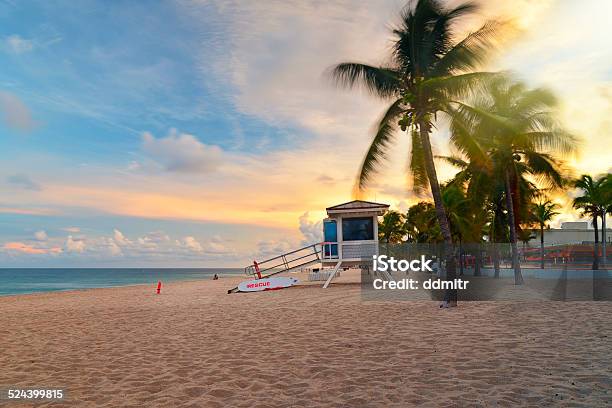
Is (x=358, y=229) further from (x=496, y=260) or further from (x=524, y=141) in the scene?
(x=496, y=260)

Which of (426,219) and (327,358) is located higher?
(426,219)

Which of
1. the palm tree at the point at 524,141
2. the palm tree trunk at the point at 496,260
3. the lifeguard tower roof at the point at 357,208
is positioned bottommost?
the palm tree trunk at the point at 496,260

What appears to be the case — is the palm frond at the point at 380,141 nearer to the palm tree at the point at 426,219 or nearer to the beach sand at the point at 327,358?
the beach sand at the point at 327,358

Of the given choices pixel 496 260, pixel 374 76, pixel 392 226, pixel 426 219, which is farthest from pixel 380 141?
pixel 392 226

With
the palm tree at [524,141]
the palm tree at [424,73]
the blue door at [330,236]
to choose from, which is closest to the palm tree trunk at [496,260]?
the palm tree at [524,141]

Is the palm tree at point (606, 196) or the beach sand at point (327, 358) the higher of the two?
the palm tree at point (606, 196)

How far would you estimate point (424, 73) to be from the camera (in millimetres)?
16406

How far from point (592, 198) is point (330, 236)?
33565 mm

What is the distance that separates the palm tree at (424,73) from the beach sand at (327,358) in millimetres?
5515

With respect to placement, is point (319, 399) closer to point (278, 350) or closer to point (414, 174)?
point (278, 350)

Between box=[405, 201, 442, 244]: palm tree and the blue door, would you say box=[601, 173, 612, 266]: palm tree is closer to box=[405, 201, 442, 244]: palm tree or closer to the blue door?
box=[405, 201, 442, 244]: palm tree

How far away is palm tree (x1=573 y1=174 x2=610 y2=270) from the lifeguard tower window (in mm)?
29550

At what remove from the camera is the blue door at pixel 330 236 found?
24.6 meters

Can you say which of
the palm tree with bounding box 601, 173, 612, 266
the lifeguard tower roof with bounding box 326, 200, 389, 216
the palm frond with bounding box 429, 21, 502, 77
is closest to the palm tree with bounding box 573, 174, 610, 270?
the palm tree with bounding box 601, 173, 612, 266
